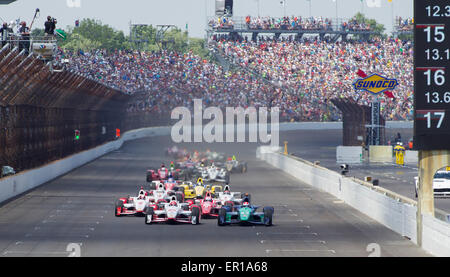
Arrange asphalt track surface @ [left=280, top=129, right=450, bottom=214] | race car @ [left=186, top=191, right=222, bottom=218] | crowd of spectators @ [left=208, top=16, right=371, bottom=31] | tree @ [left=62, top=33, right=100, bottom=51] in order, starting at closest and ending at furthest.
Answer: race car @ [left=186, top=191, right=222, bottom=218] → asphalt track surface @ [left=280, top=129, right=450, bottom=214] → crowd of spectators @ [left=208, top=16, right=371, bottom=31] → tree @ [left=62, top=33, right=100, bottom=51]

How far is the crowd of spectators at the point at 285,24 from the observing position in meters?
121

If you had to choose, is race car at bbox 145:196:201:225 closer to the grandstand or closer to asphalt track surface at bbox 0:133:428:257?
asphalt track surface at bbox 0:133:428:257

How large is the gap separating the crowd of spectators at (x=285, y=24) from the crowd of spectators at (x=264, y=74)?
24.0 feet

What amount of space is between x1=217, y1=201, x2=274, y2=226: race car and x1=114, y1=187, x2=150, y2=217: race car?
3458 millimetres

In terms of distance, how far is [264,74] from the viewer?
103 metres

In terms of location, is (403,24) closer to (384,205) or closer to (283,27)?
(283,27)

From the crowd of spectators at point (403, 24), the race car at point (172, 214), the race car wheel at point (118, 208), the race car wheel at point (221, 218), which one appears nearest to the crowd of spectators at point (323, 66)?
the crowd of spectators at point (403, 24)

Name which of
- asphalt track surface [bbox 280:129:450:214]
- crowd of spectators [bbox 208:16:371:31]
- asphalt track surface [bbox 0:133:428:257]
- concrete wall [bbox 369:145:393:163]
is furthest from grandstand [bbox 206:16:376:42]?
asphalt track surface [bbox 0:133:428:257]

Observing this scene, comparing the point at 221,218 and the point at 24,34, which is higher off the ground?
the point at 24,34

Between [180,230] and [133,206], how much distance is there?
4462 mm

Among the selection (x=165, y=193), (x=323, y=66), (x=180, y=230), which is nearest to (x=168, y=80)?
(x=323, y=66)

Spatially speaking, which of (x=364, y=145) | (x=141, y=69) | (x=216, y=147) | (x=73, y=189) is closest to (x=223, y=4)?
(x=141, y=69)

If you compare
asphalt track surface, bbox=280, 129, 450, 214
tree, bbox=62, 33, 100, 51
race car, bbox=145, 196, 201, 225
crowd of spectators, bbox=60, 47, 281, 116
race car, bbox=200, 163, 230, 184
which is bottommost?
asphalt track surface, bbox=280, 129, 450, 214

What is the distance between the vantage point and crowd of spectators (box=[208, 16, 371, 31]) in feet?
397
